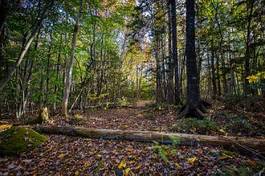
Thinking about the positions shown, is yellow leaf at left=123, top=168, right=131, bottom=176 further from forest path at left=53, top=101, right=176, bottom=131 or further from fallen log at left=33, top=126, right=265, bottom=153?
forest path at left=53, top=101, right=176, bottom=131

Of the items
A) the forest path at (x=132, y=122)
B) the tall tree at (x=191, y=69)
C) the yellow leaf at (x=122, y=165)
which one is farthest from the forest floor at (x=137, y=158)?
the tall tree at (x=191, y=69)

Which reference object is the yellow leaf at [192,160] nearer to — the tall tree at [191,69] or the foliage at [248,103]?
the foliage at [248,103]

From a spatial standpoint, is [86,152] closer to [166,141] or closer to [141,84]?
[166,141]

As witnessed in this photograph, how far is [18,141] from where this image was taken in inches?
280

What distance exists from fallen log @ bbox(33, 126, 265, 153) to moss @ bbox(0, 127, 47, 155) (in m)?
1.03

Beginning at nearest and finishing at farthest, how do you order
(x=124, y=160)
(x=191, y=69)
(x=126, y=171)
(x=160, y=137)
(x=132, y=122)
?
(x=126, y=171) < (x=124, y=160) < (x=160, y=137) < (x=191, y=69) < (x=132, y=122)

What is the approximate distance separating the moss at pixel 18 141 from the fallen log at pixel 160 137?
103 cm

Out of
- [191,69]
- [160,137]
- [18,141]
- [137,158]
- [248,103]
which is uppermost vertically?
[191,69]

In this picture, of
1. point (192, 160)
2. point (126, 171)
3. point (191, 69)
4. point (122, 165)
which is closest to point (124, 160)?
point (122, 165)

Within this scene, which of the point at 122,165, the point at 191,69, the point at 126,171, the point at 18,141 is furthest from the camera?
the point at 191,69

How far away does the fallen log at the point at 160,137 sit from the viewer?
5529 mm

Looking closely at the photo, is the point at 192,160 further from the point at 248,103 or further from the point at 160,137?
the point at 248,103

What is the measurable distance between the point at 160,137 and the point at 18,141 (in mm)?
4513

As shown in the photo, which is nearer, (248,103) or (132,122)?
(248,103)
